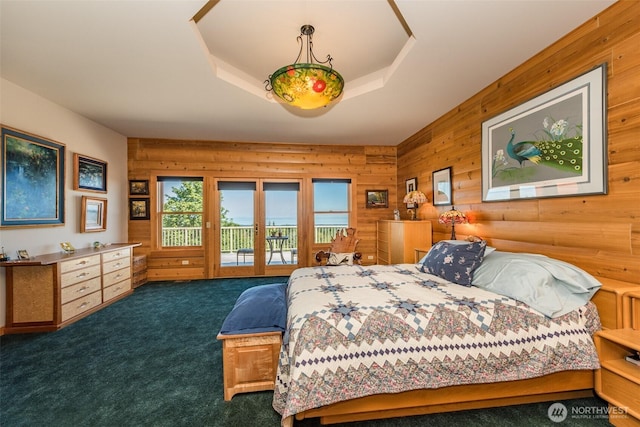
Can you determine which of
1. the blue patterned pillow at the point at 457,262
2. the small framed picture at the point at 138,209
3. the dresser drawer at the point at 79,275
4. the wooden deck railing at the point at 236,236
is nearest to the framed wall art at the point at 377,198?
the wooden deck railing at the point at 236,236

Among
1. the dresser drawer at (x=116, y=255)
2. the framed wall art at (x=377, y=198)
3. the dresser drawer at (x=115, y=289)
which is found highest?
the framed wall art at (x=377, y=198)

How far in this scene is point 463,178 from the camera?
3430 mm

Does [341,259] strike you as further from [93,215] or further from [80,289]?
[93,215]

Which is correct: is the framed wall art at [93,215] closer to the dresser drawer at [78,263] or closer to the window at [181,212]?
the dresser drawer at [78,263]

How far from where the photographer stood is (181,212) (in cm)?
517

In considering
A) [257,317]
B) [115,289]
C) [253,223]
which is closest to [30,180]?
[115,289]

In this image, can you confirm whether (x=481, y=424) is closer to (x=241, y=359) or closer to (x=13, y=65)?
(x=241, y=359)

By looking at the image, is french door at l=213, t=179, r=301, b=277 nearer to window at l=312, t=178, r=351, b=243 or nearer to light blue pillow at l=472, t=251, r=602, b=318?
window at l=312, t=178, r=351, b=243

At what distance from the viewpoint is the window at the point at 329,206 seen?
5547 mm

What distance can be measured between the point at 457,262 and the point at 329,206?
11.4 feet

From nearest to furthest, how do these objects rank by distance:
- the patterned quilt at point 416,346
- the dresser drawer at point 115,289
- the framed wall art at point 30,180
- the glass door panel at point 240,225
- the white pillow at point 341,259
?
the patterned quilt at point 416,346
the framed wall art at point 30,180
the dresser drawer at point 115,289
the white pillow at point 341,259
the glass door panel at point 240,225

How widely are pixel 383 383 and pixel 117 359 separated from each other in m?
2.36

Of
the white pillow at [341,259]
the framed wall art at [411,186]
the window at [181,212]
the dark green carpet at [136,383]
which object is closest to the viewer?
the dark green carpet at [136,383]

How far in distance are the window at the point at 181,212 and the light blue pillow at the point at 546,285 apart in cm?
499
